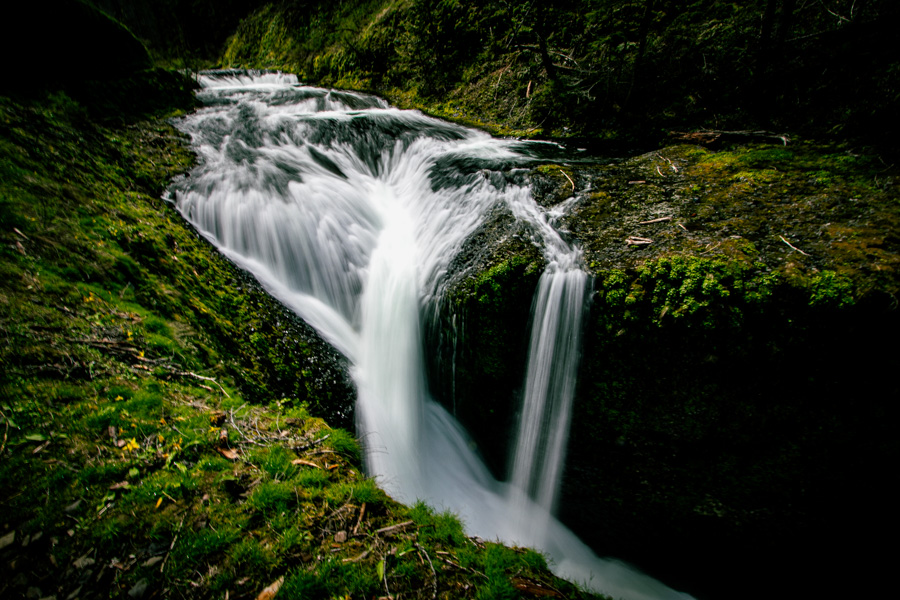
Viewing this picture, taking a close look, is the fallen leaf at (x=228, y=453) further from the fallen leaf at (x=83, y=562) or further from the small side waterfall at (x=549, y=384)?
the small side waterfall at (x=549, y=384)

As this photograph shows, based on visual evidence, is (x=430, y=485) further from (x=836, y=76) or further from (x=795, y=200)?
(x=836, y=76)

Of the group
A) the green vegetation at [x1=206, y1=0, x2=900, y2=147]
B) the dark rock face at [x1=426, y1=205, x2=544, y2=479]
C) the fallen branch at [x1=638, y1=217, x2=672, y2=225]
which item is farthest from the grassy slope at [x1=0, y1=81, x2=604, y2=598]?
the green vegetation at [x1=206, y1=0, x2=900, y2=147]

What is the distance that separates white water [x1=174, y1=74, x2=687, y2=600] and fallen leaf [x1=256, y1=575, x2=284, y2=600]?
140 centimetres

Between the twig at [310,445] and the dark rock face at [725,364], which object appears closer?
the dark rock face at [725,364]

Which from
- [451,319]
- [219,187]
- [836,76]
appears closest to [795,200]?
[836,76]

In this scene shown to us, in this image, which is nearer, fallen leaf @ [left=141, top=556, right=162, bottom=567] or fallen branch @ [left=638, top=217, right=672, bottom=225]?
fallen leaf @ [left=141, top=556, right=162, bottom=567]

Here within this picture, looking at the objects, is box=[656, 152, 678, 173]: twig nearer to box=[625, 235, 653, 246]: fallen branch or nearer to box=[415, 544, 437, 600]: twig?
box=[625, 235, 653, 246]: fallen branch

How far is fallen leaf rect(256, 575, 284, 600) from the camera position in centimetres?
196

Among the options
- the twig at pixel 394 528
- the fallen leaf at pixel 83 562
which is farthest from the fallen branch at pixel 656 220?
the fallen leaf at pixel 83 562

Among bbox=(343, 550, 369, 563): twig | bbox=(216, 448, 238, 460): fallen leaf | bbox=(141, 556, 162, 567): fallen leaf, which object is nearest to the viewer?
bbox=(141, 556, 162, 567): fallen leaf

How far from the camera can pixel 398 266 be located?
559 cm

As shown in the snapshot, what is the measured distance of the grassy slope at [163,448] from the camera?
2020 mm

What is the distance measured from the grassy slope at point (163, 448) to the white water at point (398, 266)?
0.96 meters

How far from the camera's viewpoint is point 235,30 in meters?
20.3
